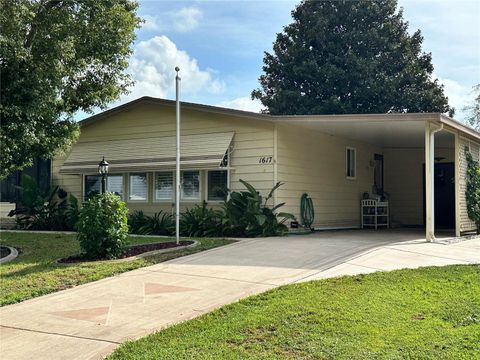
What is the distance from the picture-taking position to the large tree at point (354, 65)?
23.8 meters

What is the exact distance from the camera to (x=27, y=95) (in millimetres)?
9062

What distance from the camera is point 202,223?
1202 centimetres

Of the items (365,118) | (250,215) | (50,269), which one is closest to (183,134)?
(250,215)

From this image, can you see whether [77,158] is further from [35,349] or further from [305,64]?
[305,64]

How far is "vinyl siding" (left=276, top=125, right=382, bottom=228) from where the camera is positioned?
40.9ft

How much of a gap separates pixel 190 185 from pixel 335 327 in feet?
30.1

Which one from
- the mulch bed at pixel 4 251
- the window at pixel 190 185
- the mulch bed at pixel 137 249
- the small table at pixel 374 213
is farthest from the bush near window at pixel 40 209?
the small table at pixel 374 213

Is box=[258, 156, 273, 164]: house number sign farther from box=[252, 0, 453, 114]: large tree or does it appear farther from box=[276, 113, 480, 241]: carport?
box=[252, 0, 453, 114]: large tree

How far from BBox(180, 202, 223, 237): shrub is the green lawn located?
574 cm

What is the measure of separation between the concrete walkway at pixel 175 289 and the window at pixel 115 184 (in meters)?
6.12

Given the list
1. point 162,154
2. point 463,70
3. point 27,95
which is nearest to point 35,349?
point 27,95

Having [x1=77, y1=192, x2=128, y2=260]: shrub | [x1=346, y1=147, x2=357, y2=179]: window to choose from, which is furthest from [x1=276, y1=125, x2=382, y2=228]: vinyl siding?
[x1=77, y1=192, x2=128, y2=260]: shrub

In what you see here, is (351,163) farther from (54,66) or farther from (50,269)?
(50,269)

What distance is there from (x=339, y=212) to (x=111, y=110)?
7.39m
